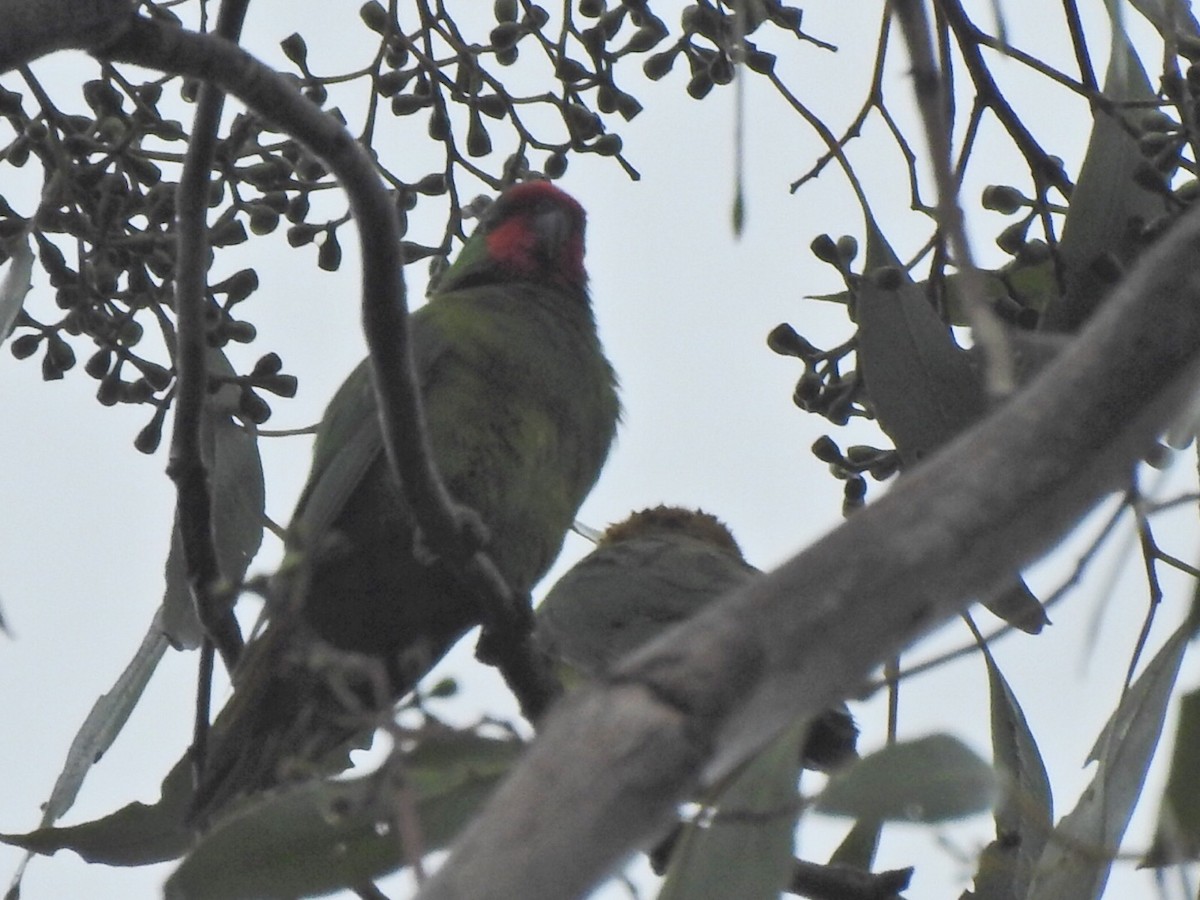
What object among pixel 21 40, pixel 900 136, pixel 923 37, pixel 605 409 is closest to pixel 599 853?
pixel 923 37

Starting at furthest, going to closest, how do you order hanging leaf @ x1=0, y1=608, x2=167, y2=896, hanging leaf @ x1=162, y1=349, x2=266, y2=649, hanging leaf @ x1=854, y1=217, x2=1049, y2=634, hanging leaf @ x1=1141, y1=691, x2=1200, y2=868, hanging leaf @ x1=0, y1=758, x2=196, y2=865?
hanging leaf @ x1=162, y1=349, x2=266, y2=649
hanging leaf @ x1=0, y1=608, x2=167, y2=896
hanging leaf @ x1=854, y1=217, x2=1049, y2=634
hanging leaf @ x1=0, y1=758, x2=196, y2=865
hanging leaf @ x1=1141, y1=691, x2=1200, y2=868

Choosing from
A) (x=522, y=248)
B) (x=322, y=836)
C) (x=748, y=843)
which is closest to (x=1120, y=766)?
(x=748, y=843)

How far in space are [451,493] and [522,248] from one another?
2.60 ft

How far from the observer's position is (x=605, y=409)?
9.27 feet

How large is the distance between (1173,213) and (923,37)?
4.17 ft

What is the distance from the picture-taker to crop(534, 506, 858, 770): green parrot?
248 cm

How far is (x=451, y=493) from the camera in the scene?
252 cm

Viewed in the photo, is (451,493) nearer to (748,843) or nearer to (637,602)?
(637,602)

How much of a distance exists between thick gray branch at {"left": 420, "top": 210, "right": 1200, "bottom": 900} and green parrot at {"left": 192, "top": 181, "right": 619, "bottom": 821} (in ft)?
5.26

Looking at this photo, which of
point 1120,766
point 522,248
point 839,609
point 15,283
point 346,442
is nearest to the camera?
point 839,609

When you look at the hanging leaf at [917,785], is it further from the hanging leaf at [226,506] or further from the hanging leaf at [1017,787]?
the hanging leaf at [226,506]

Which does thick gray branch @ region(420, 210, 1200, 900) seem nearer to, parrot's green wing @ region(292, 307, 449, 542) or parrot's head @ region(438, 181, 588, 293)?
parrot's green wing @ region(292, 307, 449, 542)

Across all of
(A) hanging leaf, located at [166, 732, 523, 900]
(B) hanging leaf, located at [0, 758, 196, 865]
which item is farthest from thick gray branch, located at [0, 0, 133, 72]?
(B) hanging leaf, located at [0, 758, 196, 865]

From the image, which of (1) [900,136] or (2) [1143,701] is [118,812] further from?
(1) [900,136]
